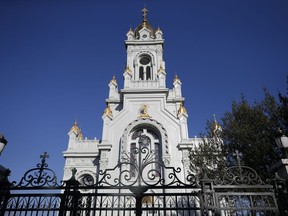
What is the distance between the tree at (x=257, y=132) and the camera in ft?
38.1

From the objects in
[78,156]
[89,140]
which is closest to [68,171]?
[78,156]

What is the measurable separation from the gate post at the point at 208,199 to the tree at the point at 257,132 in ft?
21.3

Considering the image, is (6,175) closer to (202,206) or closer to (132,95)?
(202,206)

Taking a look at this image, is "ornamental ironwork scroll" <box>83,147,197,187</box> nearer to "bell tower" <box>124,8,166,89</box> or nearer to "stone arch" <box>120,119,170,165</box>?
"stone arch" <box>120,119,170,165</box>

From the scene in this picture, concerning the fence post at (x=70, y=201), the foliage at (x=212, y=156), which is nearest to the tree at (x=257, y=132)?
the foliage at (x=212, y=156)

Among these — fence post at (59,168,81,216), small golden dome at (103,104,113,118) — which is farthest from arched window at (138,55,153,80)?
fence post at (59,168,81,216)

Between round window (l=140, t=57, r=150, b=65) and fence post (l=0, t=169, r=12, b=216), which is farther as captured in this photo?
round window (l=140, t=57, r=150, b=65)

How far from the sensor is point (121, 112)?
23.2 m

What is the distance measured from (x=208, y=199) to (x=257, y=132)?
26.2 ft

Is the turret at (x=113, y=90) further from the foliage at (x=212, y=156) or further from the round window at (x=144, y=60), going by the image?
the foliage at (x=212, y=156)

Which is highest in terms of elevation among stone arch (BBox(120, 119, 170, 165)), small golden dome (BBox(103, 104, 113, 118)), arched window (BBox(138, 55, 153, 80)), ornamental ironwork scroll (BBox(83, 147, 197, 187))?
arched window (BBox(138, 55, 153, 80))

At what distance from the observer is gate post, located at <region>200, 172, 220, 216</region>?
568cm

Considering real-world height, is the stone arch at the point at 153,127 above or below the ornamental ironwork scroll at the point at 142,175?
above

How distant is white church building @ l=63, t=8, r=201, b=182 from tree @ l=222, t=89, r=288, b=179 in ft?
22.4
